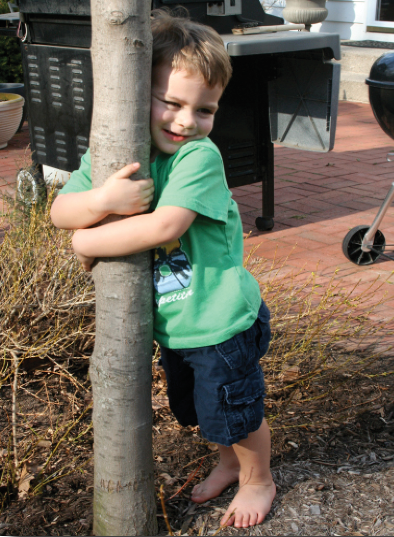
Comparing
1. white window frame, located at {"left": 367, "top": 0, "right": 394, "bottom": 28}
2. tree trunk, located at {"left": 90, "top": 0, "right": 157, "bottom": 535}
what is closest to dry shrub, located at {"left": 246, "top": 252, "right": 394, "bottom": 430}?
tree trunk, located at {"left": 90, "top": 0, "right": 157, "bottom": 535}

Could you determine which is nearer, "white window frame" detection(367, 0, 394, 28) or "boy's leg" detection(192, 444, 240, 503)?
"boy's leg" detection(192, 444, 240, 503)

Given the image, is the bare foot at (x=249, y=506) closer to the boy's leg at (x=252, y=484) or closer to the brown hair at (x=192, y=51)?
the boy's leg at (x=252, y=484)

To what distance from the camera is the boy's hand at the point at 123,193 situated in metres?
1.56

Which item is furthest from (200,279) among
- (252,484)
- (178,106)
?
(252,484)

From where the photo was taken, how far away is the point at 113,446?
1.75 metres

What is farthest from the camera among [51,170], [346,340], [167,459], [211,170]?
[51,170]

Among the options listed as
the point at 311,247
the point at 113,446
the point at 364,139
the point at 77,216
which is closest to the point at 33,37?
the point at 311,247

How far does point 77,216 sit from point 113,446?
0.64 meters

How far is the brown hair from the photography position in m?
1.60

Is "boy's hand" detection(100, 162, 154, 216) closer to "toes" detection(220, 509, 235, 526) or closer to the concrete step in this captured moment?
"toes" detection(220, 509, 235, 526)

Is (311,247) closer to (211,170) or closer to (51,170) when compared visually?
(51,170)

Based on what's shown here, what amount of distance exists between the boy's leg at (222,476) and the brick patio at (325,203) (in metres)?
1.22

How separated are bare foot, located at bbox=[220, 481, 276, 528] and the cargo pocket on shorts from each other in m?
0.25

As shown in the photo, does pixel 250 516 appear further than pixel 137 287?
Yes
